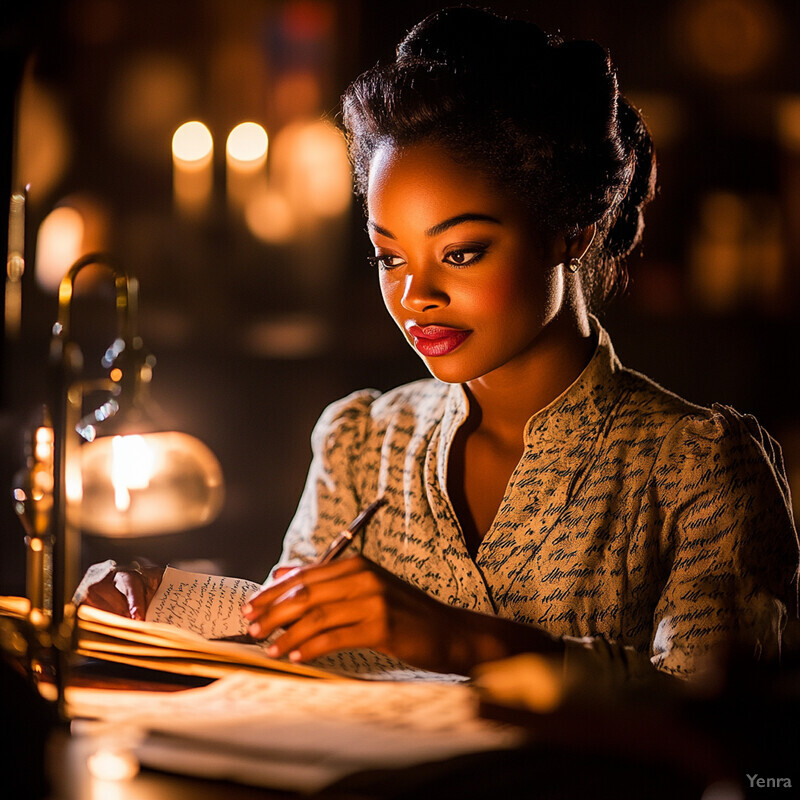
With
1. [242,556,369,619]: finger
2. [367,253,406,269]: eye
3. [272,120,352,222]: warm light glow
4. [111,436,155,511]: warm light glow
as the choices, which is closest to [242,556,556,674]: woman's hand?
[242,556,369,619]: finger

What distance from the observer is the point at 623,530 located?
2.11 feet

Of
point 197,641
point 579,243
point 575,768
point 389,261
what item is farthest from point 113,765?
point 579,243

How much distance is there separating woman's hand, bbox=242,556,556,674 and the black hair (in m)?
0.28

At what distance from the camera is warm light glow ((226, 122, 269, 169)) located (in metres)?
0.84

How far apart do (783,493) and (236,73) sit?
60 cm

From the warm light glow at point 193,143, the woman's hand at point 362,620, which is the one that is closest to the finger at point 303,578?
the woman's hand at point 362,620

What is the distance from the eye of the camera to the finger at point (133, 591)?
0.63 metres

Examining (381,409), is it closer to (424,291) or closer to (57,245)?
(424,291)

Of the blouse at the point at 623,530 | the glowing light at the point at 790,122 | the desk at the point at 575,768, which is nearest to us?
the desk at the point at 575,768

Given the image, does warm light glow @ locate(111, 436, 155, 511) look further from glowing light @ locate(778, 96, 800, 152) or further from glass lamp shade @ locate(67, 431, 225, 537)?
glowing light @ locate(778, 96, 800, 152)

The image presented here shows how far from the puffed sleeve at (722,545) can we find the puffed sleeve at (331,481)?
27 cm

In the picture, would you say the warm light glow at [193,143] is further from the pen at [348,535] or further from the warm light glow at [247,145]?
the pen at [348,535]

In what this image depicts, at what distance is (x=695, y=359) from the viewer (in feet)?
2.43

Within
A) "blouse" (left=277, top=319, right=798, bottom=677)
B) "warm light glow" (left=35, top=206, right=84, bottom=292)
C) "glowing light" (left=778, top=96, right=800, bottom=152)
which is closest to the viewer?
"blouse" (left=277, top=319, right=798, bottom=677)
